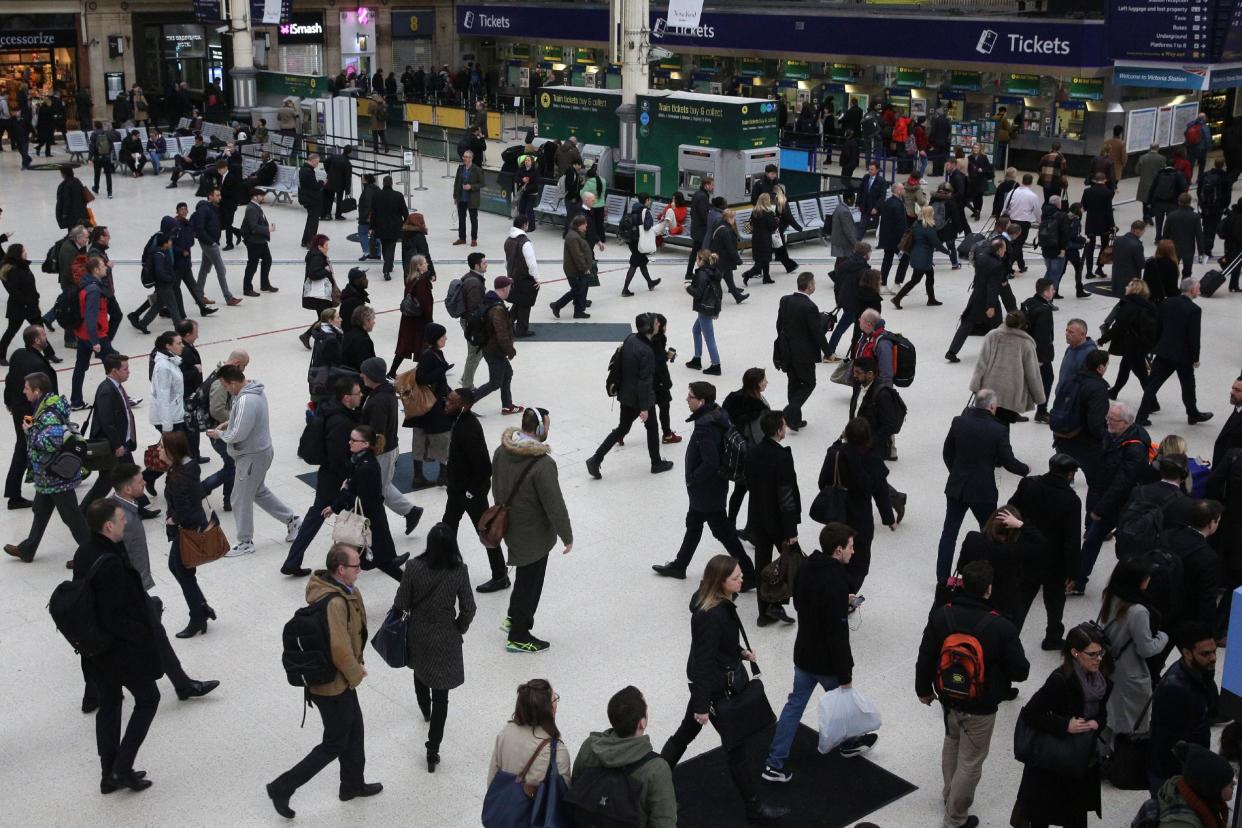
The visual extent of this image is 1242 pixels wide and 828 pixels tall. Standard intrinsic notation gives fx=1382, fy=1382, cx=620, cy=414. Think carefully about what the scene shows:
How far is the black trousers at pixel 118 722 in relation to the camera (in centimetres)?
719

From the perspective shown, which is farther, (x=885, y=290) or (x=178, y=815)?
(x=885, y=290)

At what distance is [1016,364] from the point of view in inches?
446

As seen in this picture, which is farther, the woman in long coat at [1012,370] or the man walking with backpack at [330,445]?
the woman in long coat at [1012,370]

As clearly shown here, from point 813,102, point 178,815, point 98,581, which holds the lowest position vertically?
point 178,815

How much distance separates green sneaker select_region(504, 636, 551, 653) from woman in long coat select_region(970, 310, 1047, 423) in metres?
4.48

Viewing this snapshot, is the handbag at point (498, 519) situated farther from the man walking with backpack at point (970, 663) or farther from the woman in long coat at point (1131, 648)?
the woman in long coat at point (1131, 648)

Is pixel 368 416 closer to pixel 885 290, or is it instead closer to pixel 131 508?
pixel 131 508

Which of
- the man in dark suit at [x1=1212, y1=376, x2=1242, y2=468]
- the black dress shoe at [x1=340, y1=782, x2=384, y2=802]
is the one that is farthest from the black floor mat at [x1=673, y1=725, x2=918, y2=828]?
the man in dark suit at [x1=1212, y1=376, x2=1242, y2=468]

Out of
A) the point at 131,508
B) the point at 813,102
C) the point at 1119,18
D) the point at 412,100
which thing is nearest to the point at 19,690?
the point at 131,508

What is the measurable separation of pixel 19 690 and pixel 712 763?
4.31 m

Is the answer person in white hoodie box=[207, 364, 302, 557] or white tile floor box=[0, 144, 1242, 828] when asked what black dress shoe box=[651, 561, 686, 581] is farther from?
person in white hoodie box=[207, 364, 302, 557]

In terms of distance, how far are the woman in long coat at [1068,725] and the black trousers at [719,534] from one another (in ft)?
9.71

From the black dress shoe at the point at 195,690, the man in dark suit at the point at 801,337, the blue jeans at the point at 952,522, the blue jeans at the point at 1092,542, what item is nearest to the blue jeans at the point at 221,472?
the black dress shoe at the point at 195,690

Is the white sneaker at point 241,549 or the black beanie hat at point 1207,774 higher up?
the black beanie hat at point 1207,774
